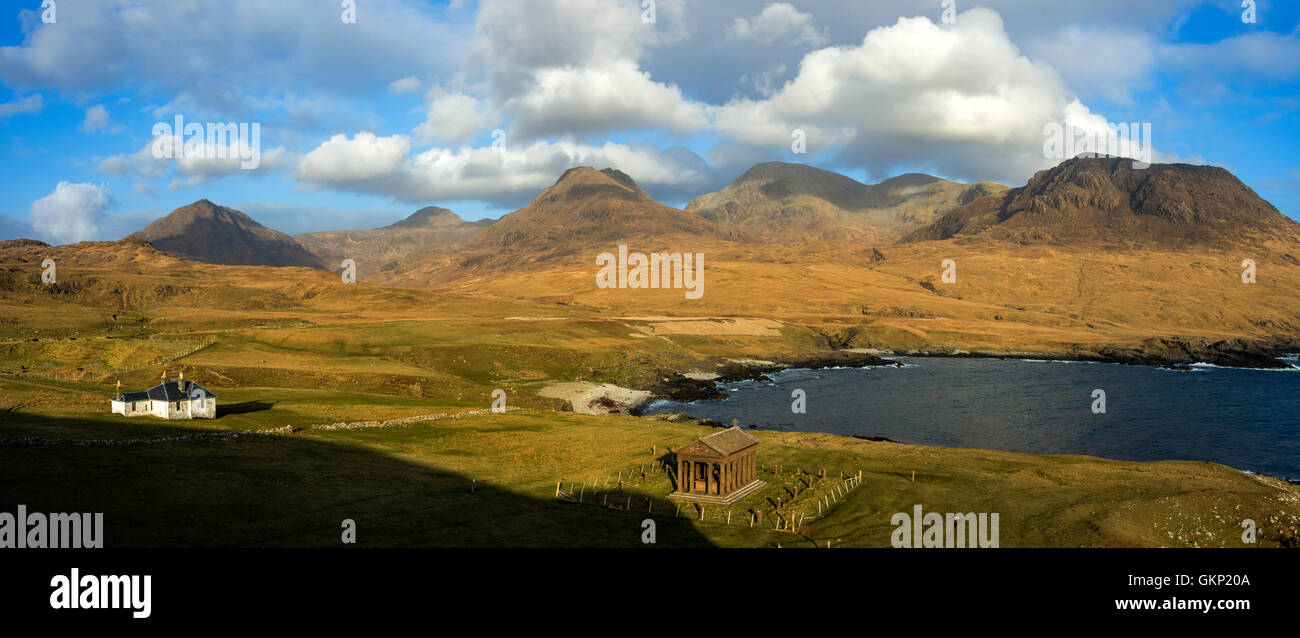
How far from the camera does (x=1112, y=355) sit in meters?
177

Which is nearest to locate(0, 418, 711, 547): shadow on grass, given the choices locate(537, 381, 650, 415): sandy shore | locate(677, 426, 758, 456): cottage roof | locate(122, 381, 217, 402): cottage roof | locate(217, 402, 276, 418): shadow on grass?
locate(677, 426, 758, 456): cottage roof

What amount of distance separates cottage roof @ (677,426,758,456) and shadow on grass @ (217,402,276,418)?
42.4 m

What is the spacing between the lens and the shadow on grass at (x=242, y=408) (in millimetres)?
65225

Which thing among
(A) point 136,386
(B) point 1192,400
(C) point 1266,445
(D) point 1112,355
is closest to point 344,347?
(A) point 136,386

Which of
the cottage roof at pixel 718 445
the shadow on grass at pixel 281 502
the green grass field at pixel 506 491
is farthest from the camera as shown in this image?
the cottage roof at pixel 718 445

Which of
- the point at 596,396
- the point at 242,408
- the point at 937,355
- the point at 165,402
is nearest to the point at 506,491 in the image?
the point at 165,402

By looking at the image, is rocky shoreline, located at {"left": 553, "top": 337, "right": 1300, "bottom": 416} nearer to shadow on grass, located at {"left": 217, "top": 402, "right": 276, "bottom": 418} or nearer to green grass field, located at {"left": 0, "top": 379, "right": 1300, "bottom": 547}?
shadow on grass, located at {"left": 217, "top": 402, "right": 276, "bottom": 418}

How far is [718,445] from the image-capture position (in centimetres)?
4856

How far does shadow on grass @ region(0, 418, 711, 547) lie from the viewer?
108 ft

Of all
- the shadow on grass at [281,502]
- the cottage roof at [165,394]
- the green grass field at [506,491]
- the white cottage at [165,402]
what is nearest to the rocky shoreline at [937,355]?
the green grass field at [506,491]

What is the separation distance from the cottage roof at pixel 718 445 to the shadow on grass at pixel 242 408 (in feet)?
139

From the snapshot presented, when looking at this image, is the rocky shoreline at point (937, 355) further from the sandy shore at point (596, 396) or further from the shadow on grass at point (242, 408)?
the shadow on grass at point (242, 408)

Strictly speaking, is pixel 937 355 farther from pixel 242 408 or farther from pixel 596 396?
pixel 242 408
